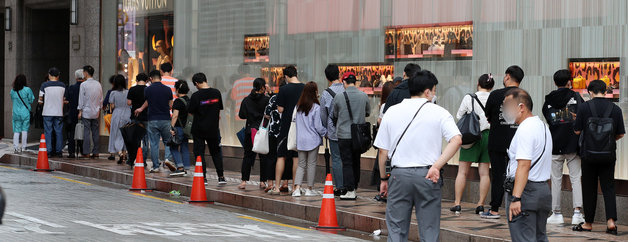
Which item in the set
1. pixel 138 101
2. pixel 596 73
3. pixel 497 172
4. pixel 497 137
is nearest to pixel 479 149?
pixel 497 172

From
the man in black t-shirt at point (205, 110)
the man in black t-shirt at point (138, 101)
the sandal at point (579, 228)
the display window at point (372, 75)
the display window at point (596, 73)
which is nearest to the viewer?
the sandal at point (579, 228)

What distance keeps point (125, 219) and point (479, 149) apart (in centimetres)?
427

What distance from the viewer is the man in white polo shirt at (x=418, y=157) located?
7.47m

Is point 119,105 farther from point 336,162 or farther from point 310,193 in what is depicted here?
point 336,162

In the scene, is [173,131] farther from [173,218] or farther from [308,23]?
[173,218]

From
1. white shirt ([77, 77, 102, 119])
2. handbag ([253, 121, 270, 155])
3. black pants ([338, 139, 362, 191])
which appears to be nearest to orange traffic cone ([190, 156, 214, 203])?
handbag ([253, 121, 270, 155])

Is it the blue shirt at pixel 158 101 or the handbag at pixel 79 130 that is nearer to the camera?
the blue shirt at pixel 158 101

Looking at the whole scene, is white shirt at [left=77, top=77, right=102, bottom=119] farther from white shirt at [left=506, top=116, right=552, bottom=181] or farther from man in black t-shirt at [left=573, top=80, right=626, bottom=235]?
white shirt at [left=506, top=116, right=552, bottom=181]

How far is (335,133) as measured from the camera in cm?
1325

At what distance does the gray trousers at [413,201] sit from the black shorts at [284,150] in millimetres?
6223

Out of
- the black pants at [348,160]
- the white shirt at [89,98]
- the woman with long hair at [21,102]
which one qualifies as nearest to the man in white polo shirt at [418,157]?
the black pants at [348,160]

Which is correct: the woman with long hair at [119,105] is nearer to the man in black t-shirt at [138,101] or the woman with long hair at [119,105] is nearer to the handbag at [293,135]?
the man in black t-shirt at [138,101]

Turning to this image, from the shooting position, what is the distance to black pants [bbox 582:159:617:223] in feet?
34.6

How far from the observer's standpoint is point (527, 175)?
719 centimetres
